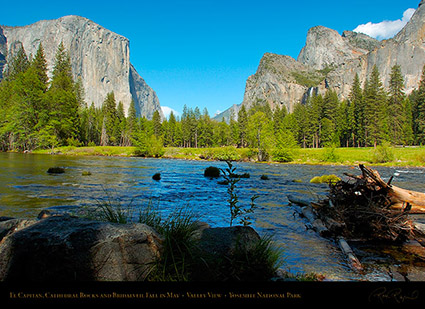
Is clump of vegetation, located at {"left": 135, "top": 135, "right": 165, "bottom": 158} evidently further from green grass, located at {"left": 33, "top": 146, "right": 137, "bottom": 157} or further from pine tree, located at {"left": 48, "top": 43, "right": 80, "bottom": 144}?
pine tree, located at {"left": 48, "top": 43, "right": 80, "bottom": 144}

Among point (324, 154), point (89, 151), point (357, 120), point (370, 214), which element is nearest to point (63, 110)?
point (89, 151)

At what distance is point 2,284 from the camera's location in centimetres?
256

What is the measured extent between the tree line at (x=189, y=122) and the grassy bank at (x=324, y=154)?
8.09 feet

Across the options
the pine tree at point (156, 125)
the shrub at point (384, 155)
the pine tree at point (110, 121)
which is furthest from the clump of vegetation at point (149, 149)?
the shrub at point (384, 155)

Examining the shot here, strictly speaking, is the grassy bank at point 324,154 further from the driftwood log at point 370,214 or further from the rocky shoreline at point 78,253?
the rocky shoreline at point 78,253

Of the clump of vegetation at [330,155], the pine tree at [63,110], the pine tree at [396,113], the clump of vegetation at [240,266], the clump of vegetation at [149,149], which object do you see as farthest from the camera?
the pine tree at [396,113]

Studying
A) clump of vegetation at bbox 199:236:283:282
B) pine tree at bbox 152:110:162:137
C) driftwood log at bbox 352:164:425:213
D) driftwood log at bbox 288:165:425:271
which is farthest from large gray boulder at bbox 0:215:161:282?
pine tree at bbox 152:110:162:137

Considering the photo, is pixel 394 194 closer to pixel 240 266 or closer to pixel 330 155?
pixel 240 266

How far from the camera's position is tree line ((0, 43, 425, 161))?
5125 cm

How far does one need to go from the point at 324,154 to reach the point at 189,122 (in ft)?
228

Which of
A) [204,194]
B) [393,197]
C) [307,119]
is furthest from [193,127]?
[393,197]
